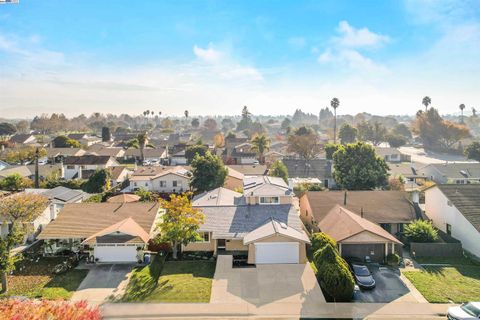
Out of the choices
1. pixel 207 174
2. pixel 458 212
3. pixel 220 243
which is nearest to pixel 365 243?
pixel 458 212

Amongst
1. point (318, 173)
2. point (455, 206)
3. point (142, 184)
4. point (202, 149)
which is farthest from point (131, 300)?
point (202, 149)

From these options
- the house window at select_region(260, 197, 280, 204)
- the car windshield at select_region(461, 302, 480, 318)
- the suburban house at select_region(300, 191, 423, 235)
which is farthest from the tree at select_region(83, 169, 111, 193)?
the car windshield at select_region(461, 302, 480, 318)

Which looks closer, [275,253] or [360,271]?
[360,271]

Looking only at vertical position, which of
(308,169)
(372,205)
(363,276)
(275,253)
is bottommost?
(363,276)

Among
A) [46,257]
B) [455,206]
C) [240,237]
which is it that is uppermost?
[455,206]

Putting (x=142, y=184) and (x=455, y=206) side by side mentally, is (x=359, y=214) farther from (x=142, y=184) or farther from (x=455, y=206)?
(x=142, y=184)

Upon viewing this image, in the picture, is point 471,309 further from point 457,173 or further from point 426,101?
point 426,101
